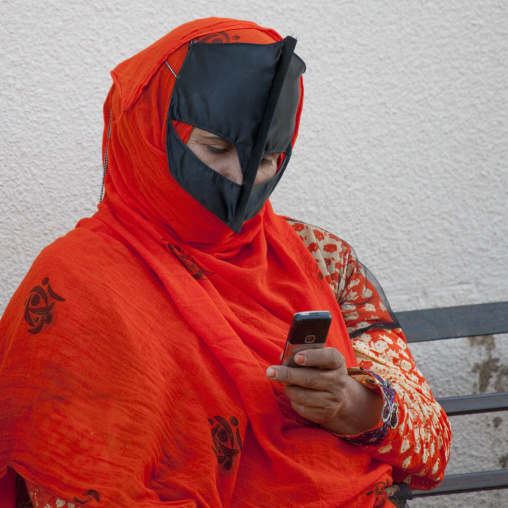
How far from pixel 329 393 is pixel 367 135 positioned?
122cm

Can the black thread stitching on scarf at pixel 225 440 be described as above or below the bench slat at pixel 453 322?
above

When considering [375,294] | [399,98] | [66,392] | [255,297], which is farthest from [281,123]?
[399,98]

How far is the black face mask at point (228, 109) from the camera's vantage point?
1.21 meters

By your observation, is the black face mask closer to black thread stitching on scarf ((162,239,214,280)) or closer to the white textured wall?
black thread stitching on scarf ((162,239,214,280))

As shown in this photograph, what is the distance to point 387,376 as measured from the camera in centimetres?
146

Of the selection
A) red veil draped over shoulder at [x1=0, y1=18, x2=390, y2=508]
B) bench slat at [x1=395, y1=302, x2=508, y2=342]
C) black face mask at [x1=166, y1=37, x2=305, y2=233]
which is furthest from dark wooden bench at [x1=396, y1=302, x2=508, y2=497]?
black face mask at [x1=166, y1=37, x2=305, y2=233]

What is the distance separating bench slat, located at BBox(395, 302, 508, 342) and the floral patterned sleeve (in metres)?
0.48

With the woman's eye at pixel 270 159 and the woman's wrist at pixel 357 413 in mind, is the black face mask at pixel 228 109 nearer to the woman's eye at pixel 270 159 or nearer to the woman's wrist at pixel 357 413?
the woman's eye at pixel 270 159

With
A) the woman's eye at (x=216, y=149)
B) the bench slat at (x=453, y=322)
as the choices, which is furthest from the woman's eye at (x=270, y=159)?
the bench slat at (x=453, y=322)

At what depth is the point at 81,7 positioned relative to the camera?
5.99 feet

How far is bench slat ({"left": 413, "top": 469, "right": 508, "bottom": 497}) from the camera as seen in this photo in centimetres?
196

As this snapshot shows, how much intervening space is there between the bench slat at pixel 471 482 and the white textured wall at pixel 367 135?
0.46 m

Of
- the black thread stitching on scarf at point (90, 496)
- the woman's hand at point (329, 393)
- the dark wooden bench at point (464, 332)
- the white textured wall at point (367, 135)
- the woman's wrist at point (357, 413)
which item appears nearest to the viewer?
the black thread stitching on scarf at point (90, 496)

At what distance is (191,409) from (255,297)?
32cm
